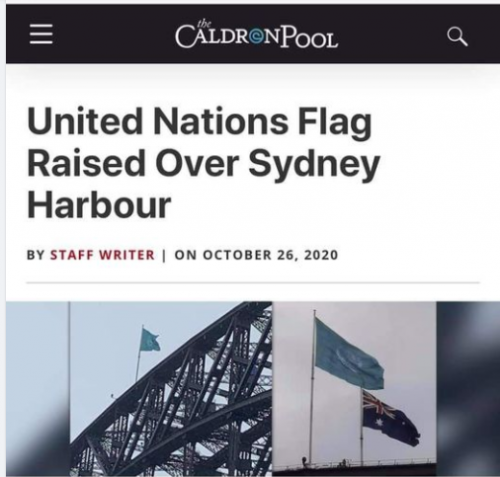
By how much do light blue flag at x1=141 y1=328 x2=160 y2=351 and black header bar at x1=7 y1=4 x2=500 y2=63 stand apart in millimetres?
3269

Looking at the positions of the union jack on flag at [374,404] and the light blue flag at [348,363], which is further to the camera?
the union jack on flag at [374,404]

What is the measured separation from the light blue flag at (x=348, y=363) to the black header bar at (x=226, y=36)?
3.46m

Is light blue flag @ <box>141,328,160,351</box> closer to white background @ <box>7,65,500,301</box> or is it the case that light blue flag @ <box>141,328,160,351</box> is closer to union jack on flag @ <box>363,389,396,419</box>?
white background @ <box>7,65,500,301</box>

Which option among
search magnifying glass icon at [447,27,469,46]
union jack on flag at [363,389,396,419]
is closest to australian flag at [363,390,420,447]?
union jack on flag at [363,389,396,419]

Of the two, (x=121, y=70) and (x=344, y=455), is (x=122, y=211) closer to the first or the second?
(x=121, y=70)

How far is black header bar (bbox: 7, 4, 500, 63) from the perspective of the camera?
1134 cm

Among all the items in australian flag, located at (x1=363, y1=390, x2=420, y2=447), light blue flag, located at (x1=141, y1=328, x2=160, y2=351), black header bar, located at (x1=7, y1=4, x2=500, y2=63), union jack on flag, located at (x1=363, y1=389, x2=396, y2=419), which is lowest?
australian flag, located at (x1=363, y1=390, x2=420, y2=447)

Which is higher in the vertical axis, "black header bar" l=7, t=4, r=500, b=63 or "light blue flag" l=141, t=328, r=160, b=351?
"black header bar" l=7, t=4, r=500, b=63

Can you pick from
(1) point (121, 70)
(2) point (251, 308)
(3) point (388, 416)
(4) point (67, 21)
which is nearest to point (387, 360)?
(3) point (388, 416)

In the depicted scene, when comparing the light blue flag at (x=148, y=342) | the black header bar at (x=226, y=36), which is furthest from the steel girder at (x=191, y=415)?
the black header bar at (x=226, y=36)

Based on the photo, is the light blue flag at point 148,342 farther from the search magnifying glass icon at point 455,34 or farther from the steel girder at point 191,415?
the search magnifying glass icon at point 455,34

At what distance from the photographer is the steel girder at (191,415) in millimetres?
11805

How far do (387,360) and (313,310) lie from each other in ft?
3.83

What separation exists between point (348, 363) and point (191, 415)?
210cm
